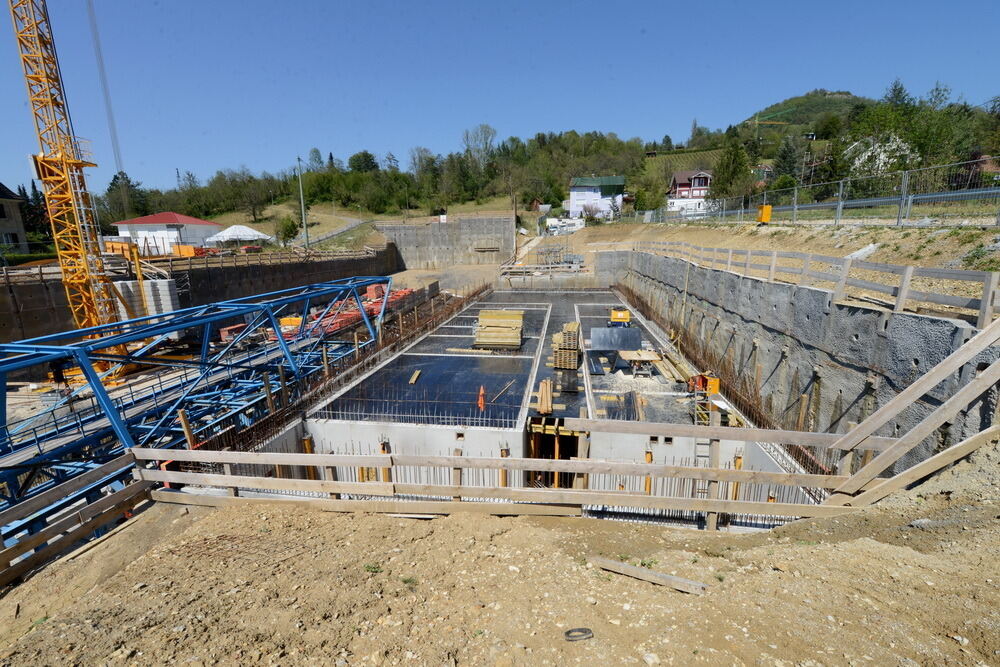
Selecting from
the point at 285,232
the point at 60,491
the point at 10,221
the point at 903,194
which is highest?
the point at 10,221

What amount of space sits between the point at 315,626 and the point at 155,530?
14.4 feet

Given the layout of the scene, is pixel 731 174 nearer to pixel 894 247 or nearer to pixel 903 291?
pixel 894 247

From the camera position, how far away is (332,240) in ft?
205

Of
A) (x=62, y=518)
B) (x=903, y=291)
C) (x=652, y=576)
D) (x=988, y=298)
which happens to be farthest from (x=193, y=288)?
(x=988, y=298)

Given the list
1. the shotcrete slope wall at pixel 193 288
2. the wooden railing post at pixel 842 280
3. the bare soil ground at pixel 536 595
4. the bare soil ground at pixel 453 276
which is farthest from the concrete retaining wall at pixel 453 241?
the bare soil ground at pixel 536 595

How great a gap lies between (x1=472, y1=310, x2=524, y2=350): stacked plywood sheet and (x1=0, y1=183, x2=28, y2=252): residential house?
166 feet

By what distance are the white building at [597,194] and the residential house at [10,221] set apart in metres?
69.1

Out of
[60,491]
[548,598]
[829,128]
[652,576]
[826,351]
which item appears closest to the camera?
[548,598]

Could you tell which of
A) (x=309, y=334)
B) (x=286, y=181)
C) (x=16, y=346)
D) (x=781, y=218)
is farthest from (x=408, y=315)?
(x=286, y=181)

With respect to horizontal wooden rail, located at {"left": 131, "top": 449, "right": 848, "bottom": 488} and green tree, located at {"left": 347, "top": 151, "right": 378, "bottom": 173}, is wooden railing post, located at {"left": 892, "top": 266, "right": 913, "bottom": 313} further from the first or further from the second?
green tree, located at {"left": 347, "top": 151, "right": 378, "bottom": 173}

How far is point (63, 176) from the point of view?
82.1 ft

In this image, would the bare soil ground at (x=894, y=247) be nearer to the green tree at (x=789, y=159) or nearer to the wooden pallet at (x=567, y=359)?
the wooden pallet at (x=567, y=359)

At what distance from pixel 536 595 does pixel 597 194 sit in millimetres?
78652

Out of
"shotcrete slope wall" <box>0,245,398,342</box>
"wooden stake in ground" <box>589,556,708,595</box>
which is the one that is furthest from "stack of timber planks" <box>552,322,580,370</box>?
"shotcrete slope wall" <box>0,245,398,342</box>
